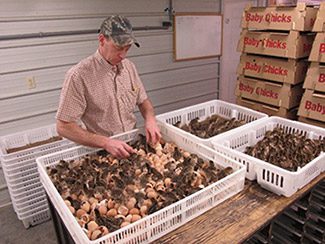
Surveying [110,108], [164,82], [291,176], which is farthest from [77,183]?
[164,82]

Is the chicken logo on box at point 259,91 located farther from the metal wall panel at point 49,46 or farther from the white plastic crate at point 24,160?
the white plastic crate at point 24,160

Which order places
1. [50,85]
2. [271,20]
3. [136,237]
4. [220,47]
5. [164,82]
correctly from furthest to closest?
[220,47], [164,82], [50,85], [271,20], [136,237]

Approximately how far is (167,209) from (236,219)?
12.3 inches

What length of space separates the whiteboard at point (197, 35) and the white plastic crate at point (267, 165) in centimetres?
218

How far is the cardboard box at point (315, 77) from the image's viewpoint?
2.23 m

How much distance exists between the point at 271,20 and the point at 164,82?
1.63 metres

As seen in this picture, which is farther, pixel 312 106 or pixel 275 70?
pixel 275 70

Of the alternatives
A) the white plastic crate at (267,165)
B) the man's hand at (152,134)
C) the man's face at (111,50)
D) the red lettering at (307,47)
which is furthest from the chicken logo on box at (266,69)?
the man's face at (111,50)

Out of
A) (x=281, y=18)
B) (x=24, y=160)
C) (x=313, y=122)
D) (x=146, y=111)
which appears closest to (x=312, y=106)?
(x=313, y=122)

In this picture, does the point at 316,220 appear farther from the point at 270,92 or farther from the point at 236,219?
the point at 270,92

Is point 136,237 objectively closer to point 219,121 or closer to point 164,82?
point 219,121

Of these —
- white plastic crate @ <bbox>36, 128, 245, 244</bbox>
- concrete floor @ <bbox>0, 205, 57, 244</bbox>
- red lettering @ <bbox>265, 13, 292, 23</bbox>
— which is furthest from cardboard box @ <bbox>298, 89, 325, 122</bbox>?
concrete floor @ <bbox>0, 205, 57, 244</bbox>

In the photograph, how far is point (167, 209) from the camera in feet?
3.58

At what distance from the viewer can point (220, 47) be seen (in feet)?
14.1
